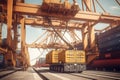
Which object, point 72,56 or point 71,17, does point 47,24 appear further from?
point 72,56

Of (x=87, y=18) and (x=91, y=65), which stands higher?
(x=87, y=18)

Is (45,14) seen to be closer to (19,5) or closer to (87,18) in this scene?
(19,5)

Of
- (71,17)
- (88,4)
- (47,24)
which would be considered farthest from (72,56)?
(47,24)

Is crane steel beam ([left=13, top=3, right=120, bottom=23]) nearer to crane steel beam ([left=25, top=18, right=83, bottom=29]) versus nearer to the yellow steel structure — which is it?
the yellow steel structure

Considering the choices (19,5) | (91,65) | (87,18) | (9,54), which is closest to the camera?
(9,54)

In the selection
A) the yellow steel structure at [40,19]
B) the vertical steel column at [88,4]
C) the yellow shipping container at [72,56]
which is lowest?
the yellow shipping container at [72,56]

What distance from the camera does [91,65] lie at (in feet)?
77.3

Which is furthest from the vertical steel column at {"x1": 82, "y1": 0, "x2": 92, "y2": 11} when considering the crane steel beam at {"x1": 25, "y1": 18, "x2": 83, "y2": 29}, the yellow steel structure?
the crane steel beam at {"x1": 25, "y1": 18, "x2": 83, "y2": 29}

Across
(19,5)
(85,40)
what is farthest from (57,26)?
(19,5)

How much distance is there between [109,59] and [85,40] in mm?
6090

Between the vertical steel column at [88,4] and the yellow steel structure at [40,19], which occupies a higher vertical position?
the vertical steel column at [88,4]

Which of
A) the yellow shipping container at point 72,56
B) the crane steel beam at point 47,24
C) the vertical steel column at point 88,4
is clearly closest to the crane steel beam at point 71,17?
the vertical steel column at point 88,4

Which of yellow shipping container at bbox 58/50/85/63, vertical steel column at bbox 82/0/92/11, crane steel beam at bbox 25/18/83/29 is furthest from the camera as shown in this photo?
crane steel beam at bbox 25/18/83/29

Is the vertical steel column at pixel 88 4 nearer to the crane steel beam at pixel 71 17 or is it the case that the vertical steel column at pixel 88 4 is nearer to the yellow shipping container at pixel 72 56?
the crane steel beam at pixel 71 17
